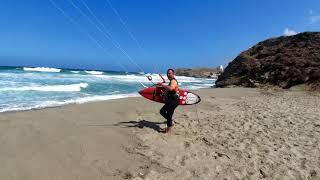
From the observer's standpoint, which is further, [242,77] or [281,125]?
[242,77]

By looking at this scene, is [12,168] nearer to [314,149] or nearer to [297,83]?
[314,149]

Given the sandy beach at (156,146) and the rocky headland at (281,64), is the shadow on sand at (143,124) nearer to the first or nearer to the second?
the sandy beach at (156,146)


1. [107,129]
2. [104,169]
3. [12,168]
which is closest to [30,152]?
[12,168]

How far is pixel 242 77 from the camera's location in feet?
88.4

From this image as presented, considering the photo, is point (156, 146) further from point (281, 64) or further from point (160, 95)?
point (281, 64)

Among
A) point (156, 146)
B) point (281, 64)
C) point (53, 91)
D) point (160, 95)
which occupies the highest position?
point (281, 64)

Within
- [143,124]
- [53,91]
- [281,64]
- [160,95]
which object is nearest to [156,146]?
[143,124]

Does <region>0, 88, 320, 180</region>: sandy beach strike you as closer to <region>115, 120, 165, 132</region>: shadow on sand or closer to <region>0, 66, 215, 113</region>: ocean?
<region>115, 120, 165, 132</region>: shadow on sand

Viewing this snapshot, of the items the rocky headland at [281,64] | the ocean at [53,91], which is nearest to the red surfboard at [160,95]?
the ocean at [53,91]

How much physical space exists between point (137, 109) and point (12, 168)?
638cm

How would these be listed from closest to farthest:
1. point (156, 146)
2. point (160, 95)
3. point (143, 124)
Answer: point (156, 146) < point (143, 124) < point (160, 95)

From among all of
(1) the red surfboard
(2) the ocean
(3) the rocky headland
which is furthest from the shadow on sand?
(3) the rocky headland

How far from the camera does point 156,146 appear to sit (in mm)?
6863

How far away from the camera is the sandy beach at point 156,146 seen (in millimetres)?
5441
